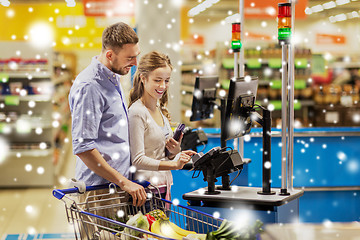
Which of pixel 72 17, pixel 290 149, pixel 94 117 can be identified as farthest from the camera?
pixel 72 17

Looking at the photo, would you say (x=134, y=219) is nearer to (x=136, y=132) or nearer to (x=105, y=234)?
(x=105, y=234)

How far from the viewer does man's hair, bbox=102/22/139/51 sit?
2234 millimetres

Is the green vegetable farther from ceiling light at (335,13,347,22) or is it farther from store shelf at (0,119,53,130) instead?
ceiling light at (335,13,347,22)

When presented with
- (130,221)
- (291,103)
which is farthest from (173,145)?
(291,103)

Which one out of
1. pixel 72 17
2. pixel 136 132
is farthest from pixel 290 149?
pixel 72 17

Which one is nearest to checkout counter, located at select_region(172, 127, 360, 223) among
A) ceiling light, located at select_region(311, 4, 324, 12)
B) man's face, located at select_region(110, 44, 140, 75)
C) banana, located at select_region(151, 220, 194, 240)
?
man's face, located at select_region(110, 44, 140, 75)

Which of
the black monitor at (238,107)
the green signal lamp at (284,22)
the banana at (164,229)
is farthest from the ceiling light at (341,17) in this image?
the banana at (164,229)

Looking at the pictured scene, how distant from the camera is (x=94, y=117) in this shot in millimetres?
2182

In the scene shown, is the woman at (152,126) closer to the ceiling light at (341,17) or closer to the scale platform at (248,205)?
the scale platform at (248,205)

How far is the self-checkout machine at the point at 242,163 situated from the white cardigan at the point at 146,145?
0.59 ft

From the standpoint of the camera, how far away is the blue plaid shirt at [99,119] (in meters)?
2.18

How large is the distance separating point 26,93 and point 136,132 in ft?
17.7

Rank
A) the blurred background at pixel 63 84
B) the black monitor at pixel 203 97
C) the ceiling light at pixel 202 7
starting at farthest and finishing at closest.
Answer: the ceiling light at pixel 202 7
the blurred background at pixel 63 84
the black monitor at pixel 203 97

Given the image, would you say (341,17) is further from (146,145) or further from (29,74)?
(146,145)
